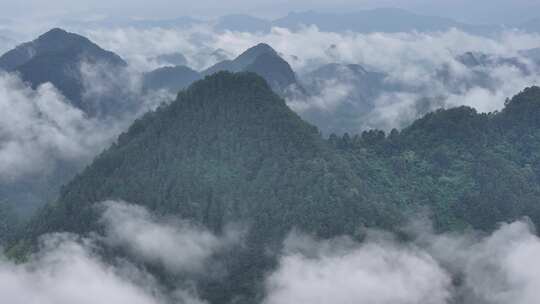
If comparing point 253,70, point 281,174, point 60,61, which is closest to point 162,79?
point 253,70

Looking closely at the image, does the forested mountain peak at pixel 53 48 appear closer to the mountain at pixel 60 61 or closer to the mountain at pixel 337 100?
the mountain at pixel 60 61

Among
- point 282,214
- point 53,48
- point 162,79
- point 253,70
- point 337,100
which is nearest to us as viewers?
point 282,214

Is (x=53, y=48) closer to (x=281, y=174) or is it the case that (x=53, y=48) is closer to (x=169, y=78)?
(x=169, y=78)

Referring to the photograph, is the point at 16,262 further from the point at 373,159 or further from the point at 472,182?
the point at 472,182

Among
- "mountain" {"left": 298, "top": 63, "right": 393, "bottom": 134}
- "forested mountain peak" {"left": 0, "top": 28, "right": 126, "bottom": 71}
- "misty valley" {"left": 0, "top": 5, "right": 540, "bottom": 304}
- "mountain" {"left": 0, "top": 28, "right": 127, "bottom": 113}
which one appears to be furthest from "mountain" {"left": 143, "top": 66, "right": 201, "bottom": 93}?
"misty valley" {"left": 0, "top": 5, "right": 540, "bottom": 304}

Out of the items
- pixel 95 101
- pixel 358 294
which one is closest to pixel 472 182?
pixel 358 294
